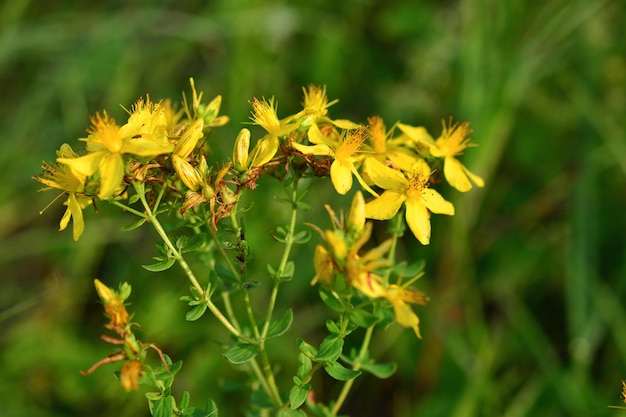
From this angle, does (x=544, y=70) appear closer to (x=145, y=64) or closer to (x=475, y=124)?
(x=475, y=124)

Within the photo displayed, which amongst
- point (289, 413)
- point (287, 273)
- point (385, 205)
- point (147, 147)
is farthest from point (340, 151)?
point (289, 413)

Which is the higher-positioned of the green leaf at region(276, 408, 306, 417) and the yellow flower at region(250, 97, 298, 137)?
the yellow flower at region(250, 97, 298, 137)

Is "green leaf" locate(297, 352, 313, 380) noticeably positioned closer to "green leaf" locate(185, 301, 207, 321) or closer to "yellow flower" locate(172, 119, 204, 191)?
"green leaf" locate(185, 301, 207, 321)

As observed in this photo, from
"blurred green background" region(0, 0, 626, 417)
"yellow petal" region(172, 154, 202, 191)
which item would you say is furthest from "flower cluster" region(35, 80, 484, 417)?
"blurred green background" region(0, 0, 626, 417)

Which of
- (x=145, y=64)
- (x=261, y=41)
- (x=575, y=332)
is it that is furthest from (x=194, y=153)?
(x=145, y=64)

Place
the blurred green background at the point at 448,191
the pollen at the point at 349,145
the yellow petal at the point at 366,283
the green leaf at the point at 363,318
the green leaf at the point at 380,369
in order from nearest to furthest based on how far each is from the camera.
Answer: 1. the yellow petal at the point at 366,283
2. the green leaf at the point at 363,318
3. the pollen at the point at 349,145
4. the green leaf at the point at 380,369
5. the blurred green background at the point at 448,191

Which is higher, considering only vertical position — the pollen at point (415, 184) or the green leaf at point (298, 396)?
the pollen at point (415, 184)

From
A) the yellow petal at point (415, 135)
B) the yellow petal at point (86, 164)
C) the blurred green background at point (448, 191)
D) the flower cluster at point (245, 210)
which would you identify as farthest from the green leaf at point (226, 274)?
the blurred green background at point (448, 191)

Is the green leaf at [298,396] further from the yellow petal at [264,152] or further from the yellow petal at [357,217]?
the yellow petal at [264,152]
